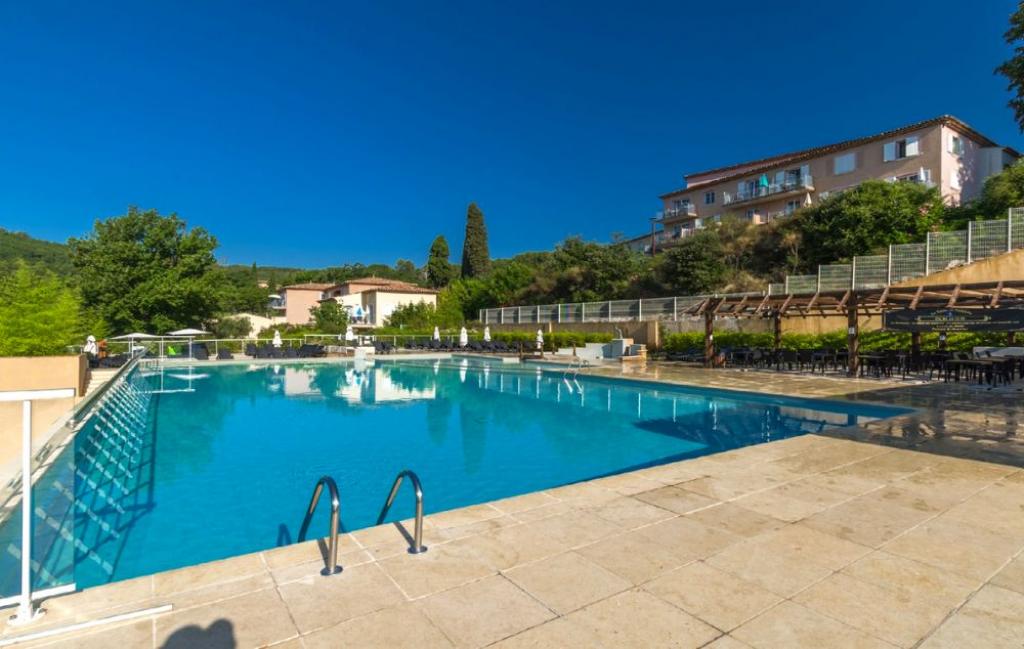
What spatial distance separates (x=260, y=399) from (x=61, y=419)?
32.6 ft

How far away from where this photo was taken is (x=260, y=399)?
566 inches

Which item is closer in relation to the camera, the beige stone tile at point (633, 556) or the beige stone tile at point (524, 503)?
the beige stone tile at point (633, 556)

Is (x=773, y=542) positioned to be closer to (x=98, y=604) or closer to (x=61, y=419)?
(x=98, y=604)

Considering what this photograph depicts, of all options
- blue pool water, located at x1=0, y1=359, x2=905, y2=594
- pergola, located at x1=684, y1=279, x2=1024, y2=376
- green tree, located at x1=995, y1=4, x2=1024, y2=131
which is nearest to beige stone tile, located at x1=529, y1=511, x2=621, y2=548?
blue pool water, located at x1=0, y1=359, x2=905, y2=594

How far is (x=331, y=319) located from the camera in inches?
1501

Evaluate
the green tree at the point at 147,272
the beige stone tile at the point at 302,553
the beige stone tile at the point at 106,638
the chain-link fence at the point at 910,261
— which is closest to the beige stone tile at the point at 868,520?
the beige stone tile at the point at 302,553

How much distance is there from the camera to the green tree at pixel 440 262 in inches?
2232

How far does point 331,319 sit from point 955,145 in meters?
38.3

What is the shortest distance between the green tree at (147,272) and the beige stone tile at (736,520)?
3244 centimetres

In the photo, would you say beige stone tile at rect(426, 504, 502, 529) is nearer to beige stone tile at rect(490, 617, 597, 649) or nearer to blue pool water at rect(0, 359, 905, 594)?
beige stone tile at rect(490, 617, 597, 649)

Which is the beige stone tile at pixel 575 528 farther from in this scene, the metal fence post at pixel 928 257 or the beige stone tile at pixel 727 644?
the metal fence post at pixel 928 257

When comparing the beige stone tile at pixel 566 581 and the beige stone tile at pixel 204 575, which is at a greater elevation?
the beige stone tile at pixel 204 575

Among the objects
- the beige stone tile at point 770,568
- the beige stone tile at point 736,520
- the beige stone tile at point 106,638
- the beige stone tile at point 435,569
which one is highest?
the beige stone tile at point 106,638

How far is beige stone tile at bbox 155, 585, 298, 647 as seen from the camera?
2570mm
